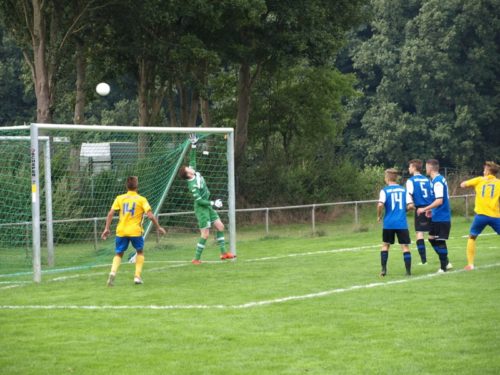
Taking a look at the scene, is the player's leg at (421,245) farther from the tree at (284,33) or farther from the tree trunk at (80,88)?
the tree trunk at (80,88)

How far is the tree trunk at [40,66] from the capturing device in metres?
31.6

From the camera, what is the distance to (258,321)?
42.3 feet

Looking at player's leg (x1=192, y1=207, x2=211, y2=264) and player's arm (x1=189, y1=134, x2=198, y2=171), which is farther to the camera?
player's arm (x1=189, y1=134, x2=198, y2=171)

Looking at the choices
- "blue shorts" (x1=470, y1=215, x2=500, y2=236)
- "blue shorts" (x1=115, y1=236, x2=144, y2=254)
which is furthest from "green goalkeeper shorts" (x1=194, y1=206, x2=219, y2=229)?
"blue shorts" (x1=470, y1=215, x2=500, y2=236)

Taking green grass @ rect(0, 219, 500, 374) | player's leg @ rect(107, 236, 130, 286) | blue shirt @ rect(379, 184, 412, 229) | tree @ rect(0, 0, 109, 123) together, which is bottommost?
green grass @ rect(0, 219, 500, 374)

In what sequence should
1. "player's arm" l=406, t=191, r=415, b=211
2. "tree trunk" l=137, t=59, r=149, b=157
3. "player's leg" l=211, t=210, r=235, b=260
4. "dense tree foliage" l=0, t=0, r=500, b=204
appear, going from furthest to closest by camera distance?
1. "tree trunk" l=137, t=59, r=149, b=157
2. "dense tree foliage" l=0, t=0, r=500, b=204
3. "player's leg" l=211, t=210, r=235, b=260
4. "player's arm" l=406, t=191, r=415, b=211

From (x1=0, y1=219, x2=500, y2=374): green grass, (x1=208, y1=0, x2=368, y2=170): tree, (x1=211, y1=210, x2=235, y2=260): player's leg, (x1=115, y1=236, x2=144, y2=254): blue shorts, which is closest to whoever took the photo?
(x1=0, y1=219, x2=500, y2=374): green grass

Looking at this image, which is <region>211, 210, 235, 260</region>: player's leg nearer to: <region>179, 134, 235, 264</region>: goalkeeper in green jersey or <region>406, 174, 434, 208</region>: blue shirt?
<region>179, 134, 235, 264</region>: goalkeeper in green jersey

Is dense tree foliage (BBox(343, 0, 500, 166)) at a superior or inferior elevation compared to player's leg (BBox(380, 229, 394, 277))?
superior

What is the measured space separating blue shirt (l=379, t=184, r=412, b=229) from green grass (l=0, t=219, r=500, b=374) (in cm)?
88

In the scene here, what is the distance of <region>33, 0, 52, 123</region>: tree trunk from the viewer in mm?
31562

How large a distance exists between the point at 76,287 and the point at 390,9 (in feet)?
173

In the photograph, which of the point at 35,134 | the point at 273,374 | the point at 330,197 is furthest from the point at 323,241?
the point at 273,374

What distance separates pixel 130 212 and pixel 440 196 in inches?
201
